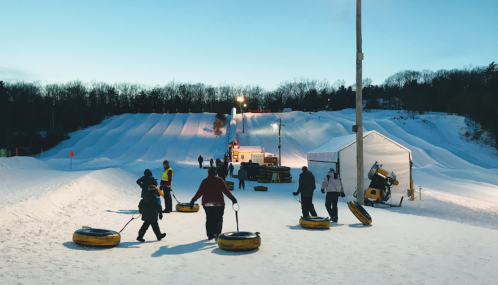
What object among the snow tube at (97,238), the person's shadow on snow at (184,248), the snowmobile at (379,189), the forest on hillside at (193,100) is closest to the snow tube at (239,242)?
the person's shadow on snow at (184,248)

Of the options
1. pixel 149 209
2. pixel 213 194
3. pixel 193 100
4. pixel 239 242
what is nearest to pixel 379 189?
pixel 213 194

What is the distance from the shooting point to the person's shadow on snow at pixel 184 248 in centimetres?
767

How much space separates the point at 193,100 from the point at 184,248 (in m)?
112

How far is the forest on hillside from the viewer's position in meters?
74.0

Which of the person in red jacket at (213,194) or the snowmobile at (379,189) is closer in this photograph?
the person in red jacket at (213,194)

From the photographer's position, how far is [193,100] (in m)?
118

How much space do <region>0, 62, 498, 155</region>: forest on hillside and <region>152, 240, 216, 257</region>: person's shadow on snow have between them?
2793 inches

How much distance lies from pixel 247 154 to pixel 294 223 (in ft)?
126

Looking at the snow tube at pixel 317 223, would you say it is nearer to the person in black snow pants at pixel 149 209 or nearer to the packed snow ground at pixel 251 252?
the packed snow ground at pixel 251 252

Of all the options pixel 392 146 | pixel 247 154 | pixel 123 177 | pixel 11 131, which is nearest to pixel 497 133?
pixel 247 154

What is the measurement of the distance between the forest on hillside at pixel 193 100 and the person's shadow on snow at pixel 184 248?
70938 millimetres

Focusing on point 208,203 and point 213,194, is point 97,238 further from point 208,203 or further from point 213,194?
point 213,194

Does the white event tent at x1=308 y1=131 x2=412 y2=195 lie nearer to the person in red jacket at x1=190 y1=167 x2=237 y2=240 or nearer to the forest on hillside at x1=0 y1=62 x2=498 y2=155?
the person in red jacket at x1=190 y1=167 x2=237 y2=240

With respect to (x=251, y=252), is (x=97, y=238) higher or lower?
higher
